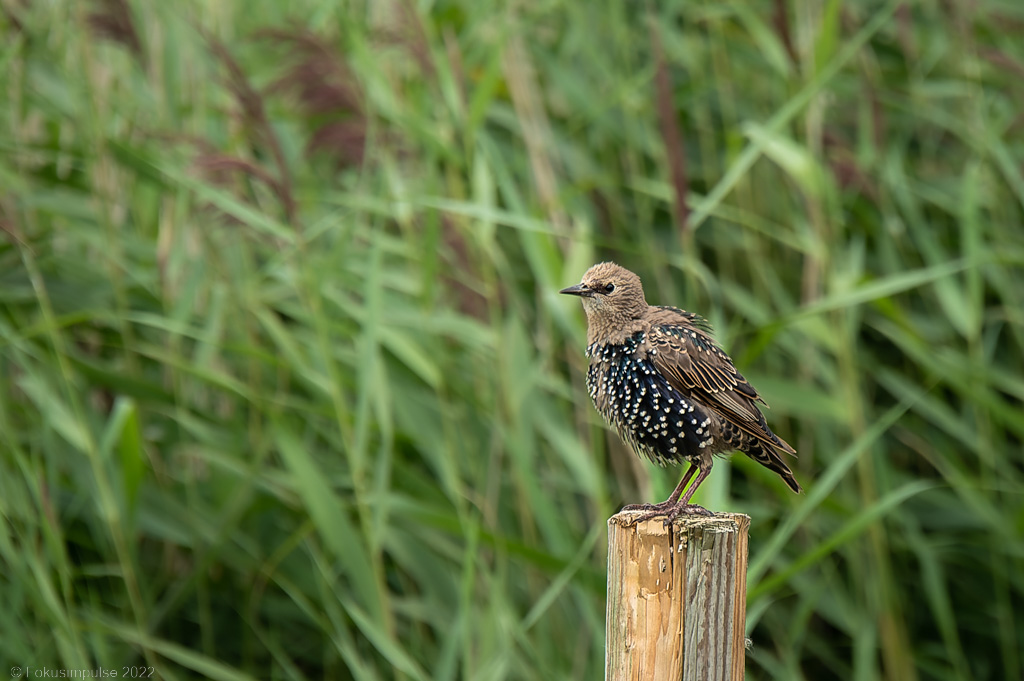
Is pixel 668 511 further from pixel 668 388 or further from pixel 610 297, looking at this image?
pixel 610 297

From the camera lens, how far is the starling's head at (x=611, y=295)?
2.49 metres

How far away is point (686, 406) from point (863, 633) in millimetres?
1458

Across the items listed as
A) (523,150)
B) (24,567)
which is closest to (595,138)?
(523,150)

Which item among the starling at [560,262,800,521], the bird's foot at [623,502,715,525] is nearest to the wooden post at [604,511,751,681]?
the bird's foot at [623,502,715,525]

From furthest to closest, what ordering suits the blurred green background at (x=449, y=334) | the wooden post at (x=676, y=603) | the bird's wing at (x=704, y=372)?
the blurred green background at (x=449, y=334)
the bird's wing at (x=704, y=372)
the wooden post at (x=676, y=603)

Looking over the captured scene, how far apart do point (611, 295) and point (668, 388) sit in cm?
25

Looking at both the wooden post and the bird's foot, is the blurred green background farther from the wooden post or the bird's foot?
the wooden post

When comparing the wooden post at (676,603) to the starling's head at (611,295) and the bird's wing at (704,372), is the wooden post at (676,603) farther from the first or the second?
the starling's head at (611,295)

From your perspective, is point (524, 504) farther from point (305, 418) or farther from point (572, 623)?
point (305, 418)

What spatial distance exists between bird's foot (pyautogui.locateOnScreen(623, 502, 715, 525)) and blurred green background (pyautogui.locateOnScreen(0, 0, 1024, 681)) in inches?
8.5

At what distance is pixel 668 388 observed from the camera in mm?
2445

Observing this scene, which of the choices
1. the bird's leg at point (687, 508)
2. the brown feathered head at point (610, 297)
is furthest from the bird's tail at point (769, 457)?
the brown feathered head at point (610, 297)

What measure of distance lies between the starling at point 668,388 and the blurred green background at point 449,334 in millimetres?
174

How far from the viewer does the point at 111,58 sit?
4.23 metres
